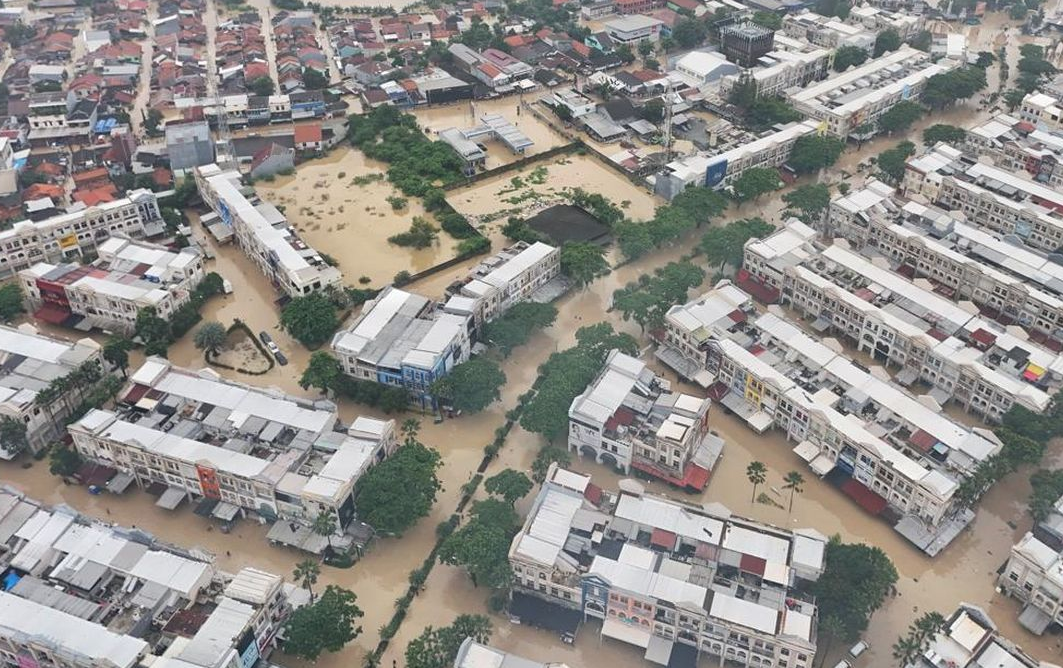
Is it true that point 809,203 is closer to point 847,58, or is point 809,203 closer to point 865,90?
point 865,90

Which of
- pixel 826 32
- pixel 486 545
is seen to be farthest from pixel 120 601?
pixel 826 32

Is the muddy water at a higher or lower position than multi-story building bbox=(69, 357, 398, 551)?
lower

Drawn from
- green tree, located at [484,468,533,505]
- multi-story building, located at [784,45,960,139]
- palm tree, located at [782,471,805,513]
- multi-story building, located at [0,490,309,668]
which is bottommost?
palm tree, located at [782,471,805,513]

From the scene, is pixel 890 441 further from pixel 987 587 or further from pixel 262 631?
pixel 262 631

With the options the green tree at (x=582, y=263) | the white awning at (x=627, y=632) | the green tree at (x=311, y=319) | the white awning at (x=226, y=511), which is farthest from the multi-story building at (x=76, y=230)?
the white awning at (x=627, y=632)

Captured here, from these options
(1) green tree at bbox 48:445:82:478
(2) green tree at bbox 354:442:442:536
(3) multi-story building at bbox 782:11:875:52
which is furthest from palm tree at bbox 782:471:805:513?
(3) multi-story building at bbox 782:11:875:52

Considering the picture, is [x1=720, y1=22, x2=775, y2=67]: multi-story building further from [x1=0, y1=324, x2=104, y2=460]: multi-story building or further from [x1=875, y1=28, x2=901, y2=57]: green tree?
[x1=0, y1=324, x2=104, y2=460]: multi-story building
